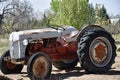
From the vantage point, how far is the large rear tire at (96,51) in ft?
37.2

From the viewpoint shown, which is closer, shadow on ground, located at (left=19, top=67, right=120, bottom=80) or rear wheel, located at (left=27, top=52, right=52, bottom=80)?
rear wheel, located at (left=27, top=52, right=52, bottom=80)

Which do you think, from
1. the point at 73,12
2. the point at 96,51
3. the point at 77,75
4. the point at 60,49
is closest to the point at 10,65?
the point at 60,49

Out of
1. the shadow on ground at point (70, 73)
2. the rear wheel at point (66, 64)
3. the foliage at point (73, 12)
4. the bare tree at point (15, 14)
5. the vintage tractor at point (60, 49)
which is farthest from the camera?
the bare tree at point (15, 14)

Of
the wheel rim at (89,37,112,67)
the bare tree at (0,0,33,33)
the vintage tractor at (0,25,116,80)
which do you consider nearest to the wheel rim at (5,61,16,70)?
the vintage tractor at (0,25,116,80)

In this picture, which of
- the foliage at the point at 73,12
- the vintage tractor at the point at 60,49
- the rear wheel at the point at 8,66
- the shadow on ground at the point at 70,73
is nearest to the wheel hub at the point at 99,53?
the vintage tractor at the point at 60,49

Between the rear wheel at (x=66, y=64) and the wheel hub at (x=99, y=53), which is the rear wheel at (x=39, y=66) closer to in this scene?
the wheel hub at (x=99, y=53)

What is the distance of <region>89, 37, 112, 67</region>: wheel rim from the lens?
11.6 meters

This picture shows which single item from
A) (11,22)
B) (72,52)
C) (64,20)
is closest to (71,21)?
(64,20)

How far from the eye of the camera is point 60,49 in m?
12.1

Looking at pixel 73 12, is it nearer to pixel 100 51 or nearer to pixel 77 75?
pixel 100 51

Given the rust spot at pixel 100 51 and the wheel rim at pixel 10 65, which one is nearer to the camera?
the rust spot at pixel 100 51

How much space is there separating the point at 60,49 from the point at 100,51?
1194mm

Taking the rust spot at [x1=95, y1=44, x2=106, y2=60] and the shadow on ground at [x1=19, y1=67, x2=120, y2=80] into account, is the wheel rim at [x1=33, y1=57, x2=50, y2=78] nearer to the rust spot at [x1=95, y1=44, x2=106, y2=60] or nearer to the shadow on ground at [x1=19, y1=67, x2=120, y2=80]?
the shadow on ground at [x1=19, y1=67, x2=120, y2=80]

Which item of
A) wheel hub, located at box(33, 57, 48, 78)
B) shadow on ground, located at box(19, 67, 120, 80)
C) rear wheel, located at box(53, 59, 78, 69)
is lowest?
shadow on ground, located at box(19, 67, 120, 80)
